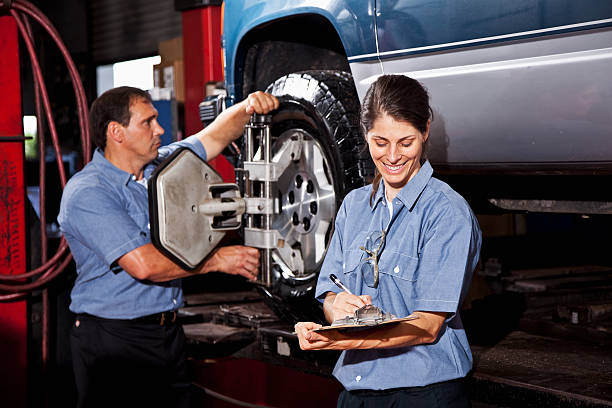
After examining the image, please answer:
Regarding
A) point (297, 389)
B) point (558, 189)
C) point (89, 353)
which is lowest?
point (297, 389)

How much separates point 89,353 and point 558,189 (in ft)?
6.11

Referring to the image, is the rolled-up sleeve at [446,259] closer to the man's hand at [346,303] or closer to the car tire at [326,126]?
the man's hand at [346,303]

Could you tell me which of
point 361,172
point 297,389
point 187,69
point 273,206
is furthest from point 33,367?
point 187,69

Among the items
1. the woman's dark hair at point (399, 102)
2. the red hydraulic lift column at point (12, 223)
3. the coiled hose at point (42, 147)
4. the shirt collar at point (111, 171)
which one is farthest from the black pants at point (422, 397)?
the red hydraulic lift column at point (12, 223)

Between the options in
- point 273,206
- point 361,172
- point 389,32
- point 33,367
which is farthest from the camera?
point 33,367

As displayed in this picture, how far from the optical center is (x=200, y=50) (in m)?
8.30

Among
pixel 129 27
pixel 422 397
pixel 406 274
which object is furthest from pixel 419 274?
pixel 129 27

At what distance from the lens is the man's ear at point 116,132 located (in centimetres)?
304

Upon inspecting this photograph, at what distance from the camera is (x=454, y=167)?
2.86 m

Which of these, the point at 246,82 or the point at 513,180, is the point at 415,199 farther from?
the point at 246,82

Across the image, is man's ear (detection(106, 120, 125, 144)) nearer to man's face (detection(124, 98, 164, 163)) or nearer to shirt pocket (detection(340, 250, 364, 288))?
man's face (detection(124, 98, 164, 163))

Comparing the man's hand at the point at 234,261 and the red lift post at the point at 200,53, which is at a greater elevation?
the red lift post at the point at 200,53

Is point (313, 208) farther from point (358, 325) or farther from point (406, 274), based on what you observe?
point (358, 325)

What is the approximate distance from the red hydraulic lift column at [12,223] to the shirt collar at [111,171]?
89 cm
